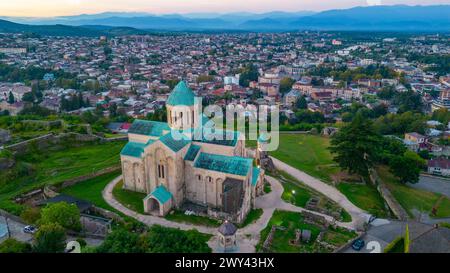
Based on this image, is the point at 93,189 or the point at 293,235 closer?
the point at 293,235

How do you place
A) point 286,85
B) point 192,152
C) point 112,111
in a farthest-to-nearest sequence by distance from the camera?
point 286,85, point 112,111, point 192,152

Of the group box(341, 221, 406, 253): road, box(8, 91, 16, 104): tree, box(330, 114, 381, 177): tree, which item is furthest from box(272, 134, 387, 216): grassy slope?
box(8, 91, 16, 104): tree

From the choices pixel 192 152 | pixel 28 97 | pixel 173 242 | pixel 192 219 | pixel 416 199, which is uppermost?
pixel 192 152

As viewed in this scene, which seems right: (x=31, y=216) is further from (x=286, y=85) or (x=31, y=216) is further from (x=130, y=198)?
(x=286, y=85)

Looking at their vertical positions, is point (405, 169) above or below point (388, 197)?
above

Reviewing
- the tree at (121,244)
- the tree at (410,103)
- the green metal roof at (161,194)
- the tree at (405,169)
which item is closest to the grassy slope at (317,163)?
the tree at (405,169)

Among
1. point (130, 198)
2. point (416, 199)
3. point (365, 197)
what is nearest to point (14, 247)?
point (130, 198)

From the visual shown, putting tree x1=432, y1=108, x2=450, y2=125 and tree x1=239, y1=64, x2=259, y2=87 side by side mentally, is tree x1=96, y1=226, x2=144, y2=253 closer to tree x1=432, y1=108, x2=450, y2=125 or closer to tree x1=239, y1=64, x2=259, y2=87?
tree x1=432, y1=108, x2=450, y2=125
